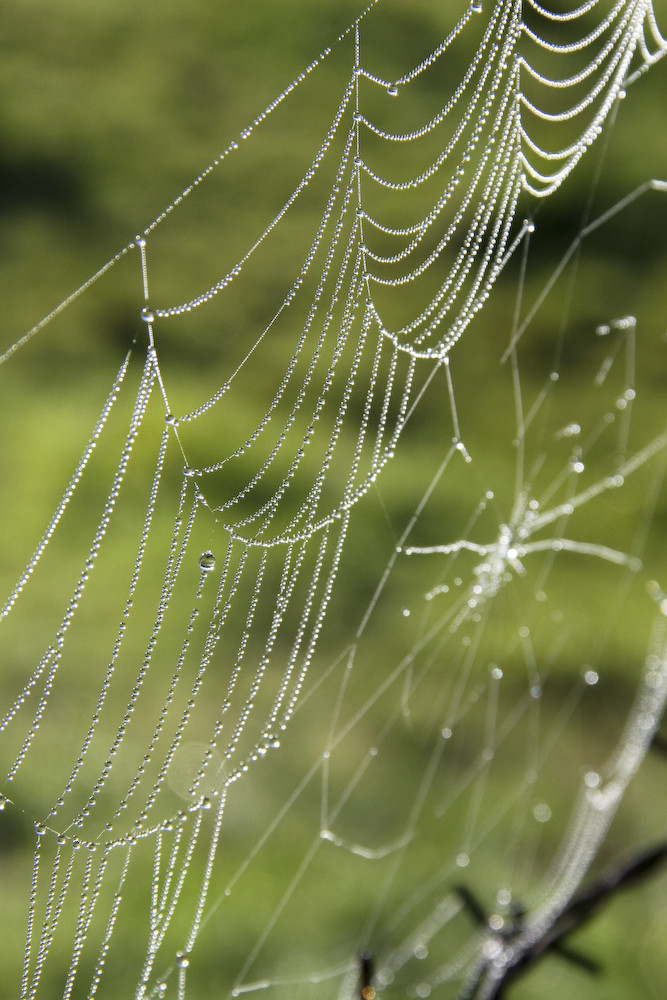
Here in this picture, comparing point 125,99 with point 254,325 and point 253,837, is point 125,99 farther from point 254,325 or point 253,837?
point 253,837

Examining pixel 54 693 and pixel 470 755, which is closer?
pixel 54 693

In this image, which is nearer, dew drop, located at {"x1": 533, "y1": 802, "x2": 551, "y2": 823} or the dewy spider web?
the dewy spider web

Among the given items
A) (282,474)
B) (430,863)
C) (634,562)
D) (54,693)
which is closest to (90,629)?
(54,693)

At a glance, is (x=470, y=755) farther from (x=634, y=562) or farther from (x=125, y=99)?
(x=125, y=99)

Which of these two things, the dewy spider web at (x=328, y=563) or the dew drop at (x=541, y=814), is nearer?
the dewy spider web at (x=328, y=563)

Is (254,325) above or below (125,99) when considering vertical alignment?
below

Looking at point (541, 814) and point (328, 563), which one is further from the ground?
point (328, 563)

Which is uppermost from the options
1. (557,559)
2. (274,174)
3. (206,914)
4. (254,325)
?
(274,174)
